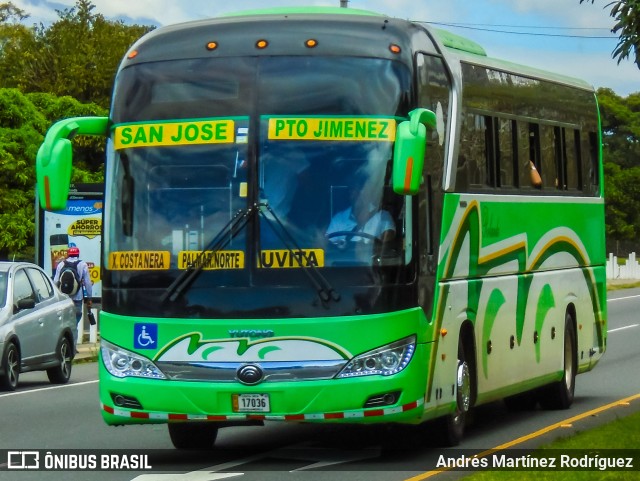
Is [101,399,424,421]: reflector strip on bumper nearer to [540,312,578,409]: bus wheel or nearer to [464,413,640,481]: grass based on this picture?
[464,413,640,481]: grass

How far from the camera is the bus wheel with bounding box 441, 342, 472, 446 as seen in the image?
13.5 m

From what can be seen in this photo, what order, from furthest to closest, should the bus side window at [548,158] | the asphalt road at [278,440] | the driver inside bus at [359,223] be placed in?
the bus side window at [548,158] < the asphalt road at [278,440] < the driver inside bus at [359,223]

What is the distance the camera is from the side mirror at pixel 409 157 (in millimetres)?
11633

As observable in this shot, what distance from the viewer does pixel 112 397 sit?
481 inches

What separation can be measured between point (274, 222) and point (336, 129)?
33.4 inches

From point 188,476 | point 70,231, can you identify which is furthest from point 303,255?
point 70,231

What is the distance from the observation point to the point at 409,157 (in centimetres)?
1168

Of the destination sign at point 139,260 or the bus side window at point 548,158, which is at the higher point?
the bus side window at point 548,158

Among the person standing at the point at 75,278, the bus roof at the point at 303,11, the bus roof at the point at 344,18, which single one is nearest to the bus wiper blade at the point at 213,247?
the bus roof at the point at 344,18

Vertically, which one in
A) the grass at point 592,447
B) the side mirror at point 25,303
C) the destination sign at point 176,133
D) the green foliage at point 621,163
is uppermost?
the green foliage at point 621,163

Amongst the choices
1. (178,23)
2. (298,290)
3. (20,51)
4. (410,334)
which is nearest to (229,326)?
(298,290)

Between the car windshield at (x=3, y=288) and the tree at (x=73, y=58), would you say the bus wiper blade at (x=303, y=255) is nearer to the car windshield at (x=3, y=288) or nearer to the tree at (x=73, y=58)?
the car windshield at (x=3, y=288)

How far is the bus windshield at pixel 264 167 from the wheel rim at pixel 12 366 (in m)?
8.42

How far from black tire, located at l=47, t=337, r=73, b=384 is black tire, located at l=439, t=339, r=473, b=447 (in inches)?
369
